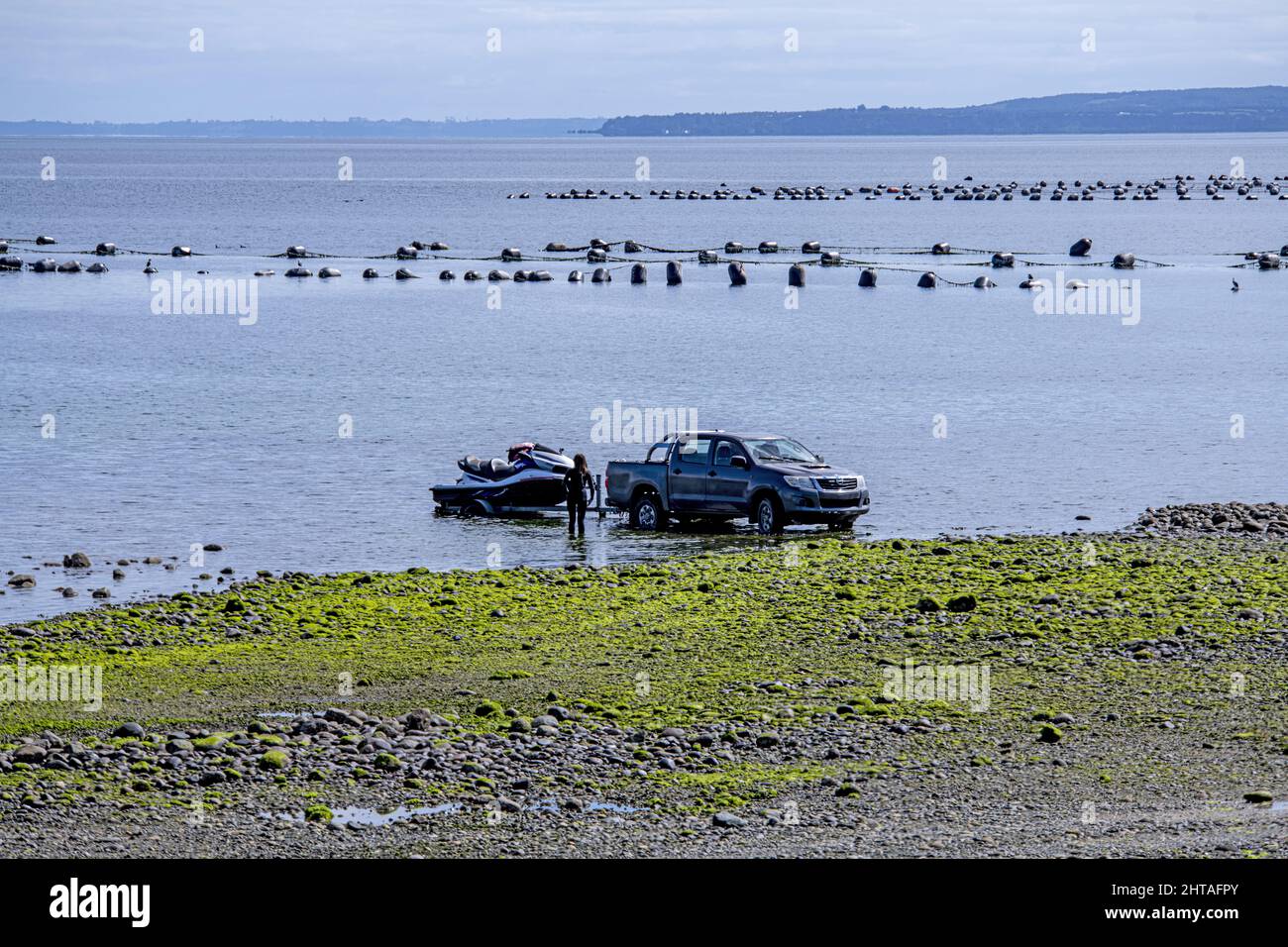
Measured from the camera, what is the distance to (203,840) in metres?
13.8

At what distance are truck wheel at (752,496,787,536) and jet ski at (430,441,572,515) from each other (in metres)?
5.55

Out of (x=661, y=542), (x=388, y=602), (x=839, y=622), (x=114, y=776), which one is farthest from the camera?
(x=661, y=542)

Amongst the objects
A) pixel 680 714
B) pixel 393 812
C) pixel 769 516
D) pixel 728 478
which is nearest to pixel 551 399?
pixel 728 478

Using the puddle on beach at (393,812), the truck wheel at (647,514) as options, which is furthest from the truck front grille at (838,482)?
the puddle on beach at (393,812)

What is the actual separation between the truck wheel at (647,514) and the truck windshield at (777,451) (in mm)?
2307

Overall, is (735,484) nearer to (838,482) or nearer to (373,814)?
(838,482)

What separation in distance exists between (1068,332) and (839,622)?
67469 millimetres

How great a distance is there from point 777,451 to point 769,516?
1642 mm

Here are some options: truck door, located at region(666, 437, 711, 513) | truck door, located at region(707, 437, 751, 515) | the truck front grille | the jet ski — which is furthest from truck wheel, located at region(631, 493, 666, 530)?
the truck front grille

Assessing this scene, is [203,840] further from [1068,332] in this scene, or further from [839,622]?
[1068,332]

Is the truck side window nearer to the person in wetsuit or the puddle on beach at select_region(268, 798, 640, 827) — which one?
the person in wetsuit

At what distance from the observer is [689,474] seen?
34.5m

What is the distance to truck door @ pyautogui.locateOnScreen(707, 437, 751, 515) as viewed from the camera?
111 ft
